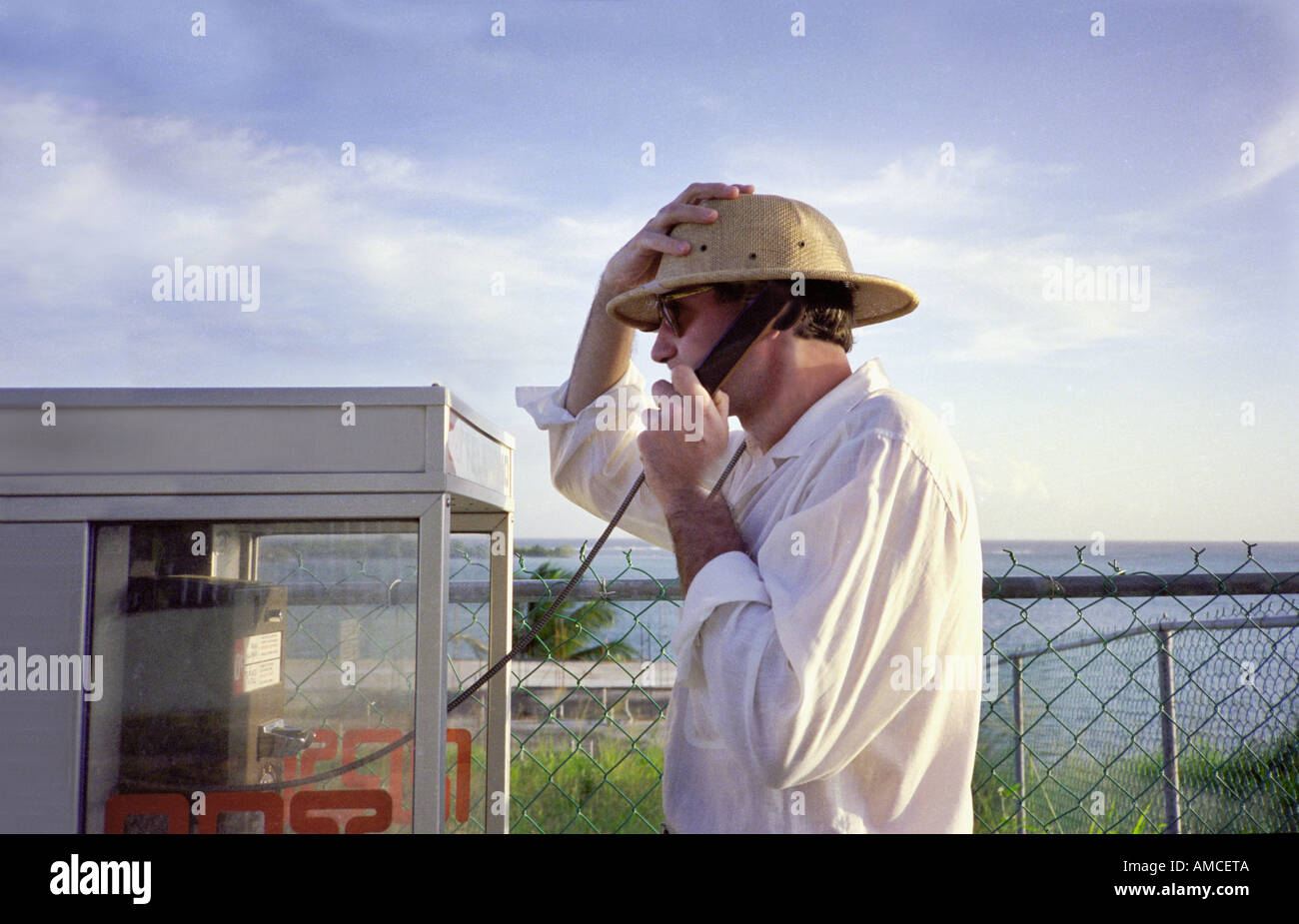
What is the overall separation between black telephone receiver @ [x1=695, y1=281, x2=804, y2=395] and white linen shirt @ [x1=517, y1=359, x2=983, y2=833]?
0.65 feet

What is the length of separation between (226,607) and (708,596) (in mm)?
850

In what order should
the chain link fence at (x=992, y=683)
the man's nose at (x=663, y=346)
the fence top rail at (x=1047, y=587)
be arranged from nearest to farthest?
the chain link fence at (x=992, y=683) < the man's nose at (x=663, y=346) < the fence top rail at (x=1047, y=587)

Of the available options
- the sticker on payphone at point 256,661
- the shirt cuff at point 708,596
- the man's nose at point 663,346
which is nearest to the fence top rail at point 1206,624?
the man's nose at point 663,346

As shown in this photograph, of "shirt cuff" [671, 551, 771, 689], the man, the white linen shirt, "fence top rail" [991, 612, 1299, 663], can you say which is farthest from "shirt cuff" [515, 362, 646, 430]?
"fence top rail" [991, 612, 1299, 663]

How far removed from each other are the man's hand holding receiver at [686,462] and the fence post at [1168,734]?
198 cm

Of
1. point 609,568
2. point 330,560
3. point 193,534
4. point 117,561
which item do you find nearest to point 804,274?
point 330,560

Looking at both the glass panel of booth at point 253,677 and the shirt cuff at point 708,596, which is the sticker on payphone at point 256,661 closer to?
the glass panel of booth at point 253,677

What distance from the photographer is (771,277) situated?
74.7 inches

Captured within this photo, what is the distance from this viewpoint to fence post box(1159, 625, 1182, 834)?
9.98 feet

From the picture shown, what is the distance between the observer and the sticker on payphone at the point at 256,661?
174 cm

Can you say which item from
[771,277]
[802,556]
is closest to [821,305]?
[771,277]

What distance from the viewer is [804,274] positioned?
1909 millimetres

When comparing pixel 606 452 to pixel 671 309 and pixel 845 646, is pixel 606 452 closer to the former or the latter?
pixel 671 309
